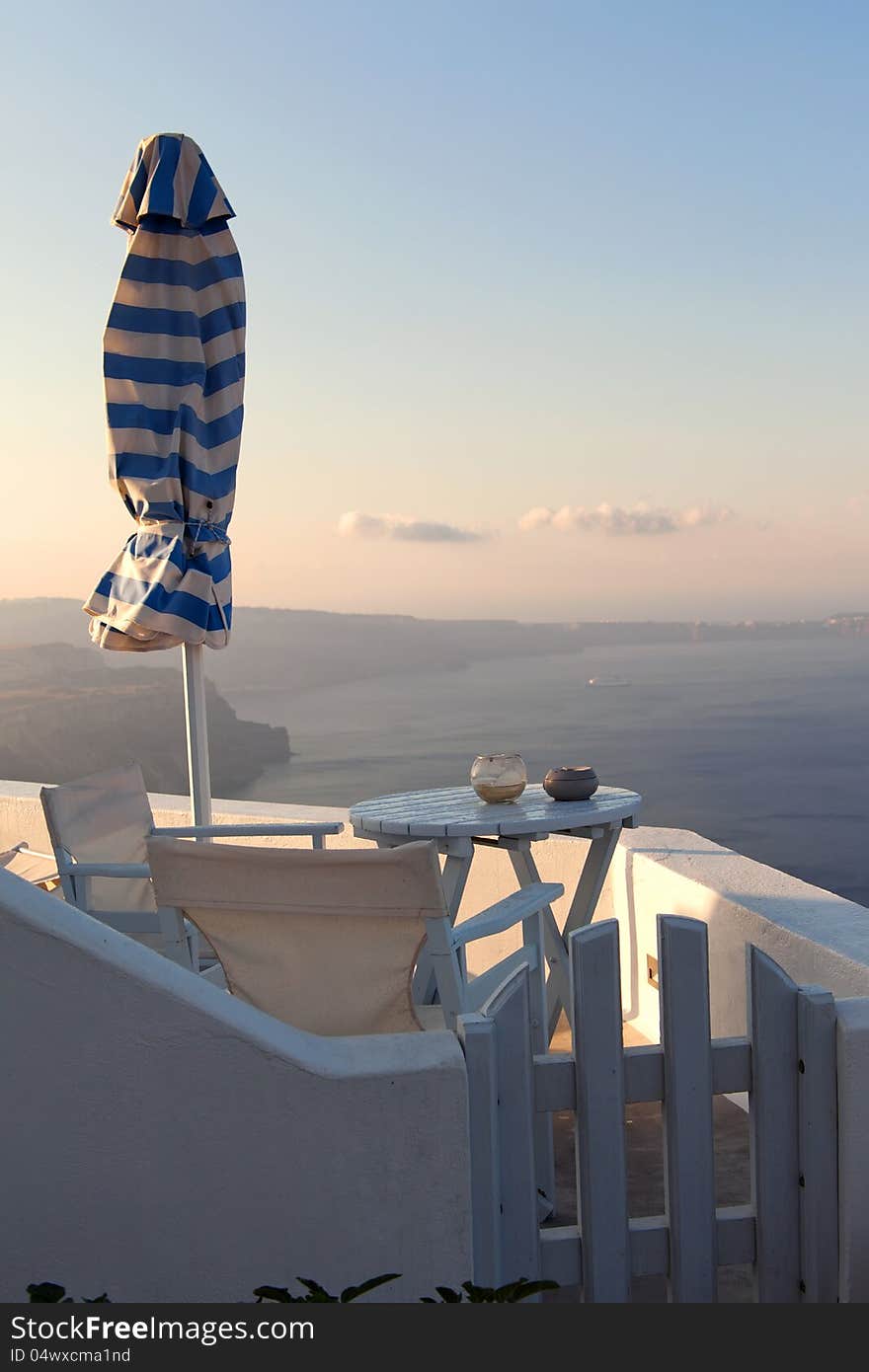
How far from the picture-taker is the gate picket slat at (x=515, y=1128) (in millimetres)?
1547

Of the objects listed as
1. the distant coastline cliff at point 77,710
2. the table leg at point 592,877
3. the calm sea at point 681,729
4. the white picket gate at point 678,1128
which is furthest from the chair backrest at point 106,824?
the distant coastline cliff at point 77,710

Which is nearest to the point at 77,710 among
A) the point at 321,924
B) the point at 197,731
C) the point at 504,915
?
the point at 197,731

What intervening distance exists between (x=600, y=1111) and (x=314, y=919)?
615 millimetres

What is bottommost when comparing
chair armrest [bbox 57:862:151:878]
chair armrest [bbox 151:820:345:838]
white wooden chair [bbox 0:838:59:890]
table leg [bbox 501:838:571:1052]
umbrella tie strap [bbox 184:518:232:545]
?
table leg [bbox 501:838:571:1052]

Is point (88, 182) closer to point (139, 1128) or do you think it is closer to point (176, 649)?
point (176, 649)

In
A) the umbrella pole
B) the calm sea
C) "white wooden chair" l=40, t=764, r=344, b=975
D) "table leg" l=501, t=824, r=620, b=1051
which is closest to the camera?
"white wooden chair" l=40, t=764, r=344, b=975

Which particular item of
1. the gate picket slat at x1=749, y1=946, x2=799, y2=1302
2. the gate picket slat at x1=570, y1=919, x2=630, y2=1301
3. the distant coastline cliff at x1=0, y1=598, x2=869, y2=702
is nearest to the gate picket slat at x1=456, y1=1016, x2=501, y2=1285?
the gate picket slat at x1=570, y1=919, x2=630, y2=1301

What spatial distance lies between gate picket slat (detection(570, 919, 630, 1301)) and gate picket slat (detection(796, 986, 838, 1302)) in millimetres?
250

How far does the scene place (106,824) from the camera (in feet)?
11.0

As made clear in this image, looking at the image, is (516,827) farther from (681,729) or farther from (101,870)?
(681,729)

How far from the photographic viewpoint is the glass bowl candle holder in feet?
10.5

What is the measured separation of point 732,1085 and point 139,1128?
82cm

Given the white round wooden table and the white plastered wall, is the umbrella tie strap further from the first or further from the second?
the white plastered wall

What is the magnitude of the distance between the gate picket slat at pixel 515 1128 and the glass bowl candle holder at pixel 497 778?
160 centimetres
